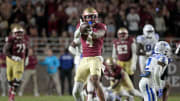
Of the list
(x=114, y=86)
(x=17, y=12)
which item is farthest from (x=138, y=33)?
(x=114, y=86)

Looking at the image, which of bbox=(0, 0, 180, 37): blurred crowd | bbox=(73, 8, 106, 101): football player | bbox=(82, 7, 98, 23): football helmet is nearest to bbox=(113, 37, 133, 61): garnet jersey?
bbox=(0, 0, 180, 37): blurred crowd

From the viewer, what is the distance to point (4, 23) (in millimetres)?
17688

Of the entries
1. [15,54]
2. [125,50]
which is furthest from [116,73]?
[15,54]

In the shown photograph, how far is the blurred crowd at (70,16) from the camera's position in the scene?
18109mm

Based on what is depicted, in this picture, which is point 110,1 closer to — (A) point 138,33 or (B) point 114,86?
(A) point 138,33

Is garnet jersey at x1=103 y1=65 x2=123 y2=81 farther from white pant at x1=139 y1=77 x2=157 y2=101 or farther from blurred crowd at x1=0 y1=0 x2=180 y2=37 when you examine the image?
blurred crowd at x1=0 y1=0 x2=180 y2=37

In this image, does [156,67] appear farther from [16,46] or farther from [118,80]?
[16,46]

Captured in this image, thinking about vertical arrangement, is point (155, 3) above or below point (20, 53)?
above

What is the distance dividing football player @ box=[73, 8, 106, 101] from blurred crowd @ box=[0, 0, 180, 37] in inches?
352

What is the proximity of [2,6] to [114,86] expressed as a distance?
7.67 m

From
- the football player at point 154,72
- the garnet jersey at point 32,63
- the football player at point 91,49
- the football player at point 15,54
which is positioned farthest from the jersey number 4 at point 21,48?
the garnet jersey at point 32,63

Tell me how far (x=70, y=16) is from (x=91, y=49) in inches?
372

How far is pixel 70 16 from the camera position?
1853 centimetres

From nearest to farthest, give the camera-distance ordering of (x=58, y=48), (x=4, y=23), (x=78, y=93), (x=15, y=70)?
(x=78, y=93), (x=15, y=70), (x=4, y=23), (x=58, y=48)
